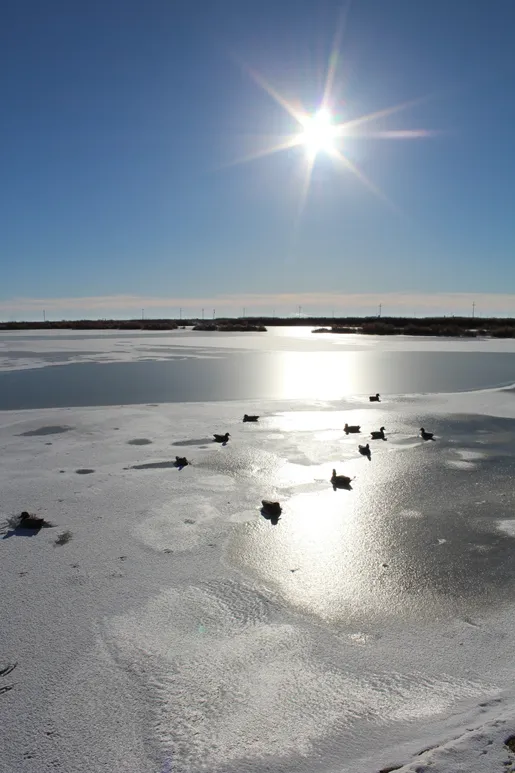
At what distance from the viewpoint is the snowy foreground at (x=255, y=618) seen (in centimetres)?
242

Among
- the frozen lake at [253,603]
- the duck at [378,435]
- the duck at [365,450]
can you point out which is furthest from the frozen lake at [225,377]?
the duck at [365,450]

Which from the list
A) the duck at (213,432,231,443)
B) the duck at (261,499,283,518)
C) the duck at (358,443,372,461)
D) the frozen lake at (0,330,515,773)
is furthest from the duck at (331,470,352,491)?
the duck at (213,432,231,443)

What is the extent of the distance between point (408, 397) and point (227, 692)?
35.1ft

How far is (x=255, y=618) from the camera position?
3414mm

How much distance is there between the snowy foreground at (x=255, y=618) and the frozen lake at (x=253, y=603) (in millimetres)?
13

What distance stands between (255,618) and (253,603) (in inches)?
7.2

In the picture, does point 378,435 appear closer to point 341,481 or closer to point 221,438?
point 221,438

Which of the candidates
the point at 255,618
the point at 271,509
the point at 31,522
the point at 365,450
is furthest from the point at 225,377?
the point at 255,618

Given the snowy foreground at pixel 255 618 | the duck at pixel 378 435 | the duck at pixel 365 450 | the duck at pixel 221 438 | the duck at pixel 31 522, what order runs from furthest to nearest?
the duck at pixel 378 435 → the duck at pixel 221 438 → the duck at pixel 365 450 → the duck at pixel 31 522 → the snowy foreground at pixel 255 618

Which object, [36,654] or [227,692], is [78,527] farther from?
[227,692]

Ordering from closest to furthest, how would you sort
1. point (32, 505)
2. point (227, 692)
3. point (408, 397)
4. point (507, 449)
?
1. point (227, 692)
2. point (32, 505)
3. point (507, 449)
4. point (408, 397)

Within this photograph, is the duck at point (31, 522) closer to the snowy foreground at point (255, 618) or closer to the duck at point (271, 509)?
the snowy foreground at point (255, 618)

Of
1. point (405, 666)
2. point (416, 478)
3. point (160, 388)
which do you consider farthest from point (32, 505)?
point (160, 388)

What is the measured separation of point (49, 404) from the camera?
37.1 ft
